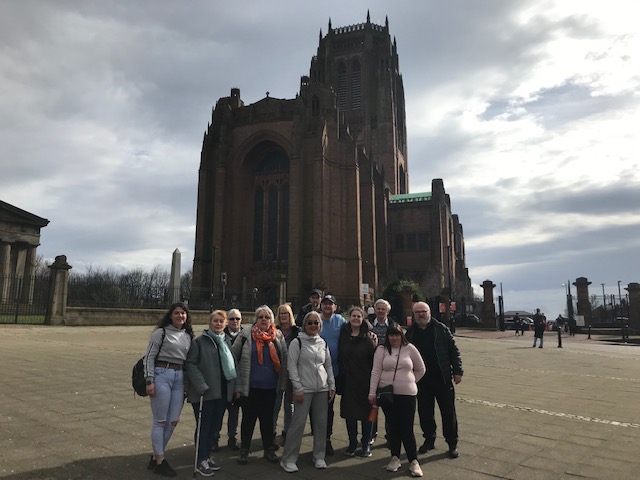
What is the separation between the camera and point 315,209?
40.2m

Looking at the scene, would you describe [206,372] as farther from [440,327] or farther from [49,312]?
[49,312]

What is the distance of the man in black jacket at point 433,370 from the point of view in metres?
5.27

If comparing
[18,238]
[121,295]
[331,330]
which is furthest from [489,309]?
[331,330]

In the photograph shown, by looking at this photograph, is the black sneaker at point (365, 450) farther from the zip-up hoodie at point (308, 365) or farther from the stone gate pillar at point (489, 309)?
the stone gate pillar at point (489, 309)

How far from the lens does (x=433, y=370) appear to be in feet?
17.6

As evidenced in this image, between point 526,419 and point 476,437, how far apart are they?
1380 mm

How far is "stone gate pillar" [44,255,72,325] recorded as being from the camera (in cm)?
2014

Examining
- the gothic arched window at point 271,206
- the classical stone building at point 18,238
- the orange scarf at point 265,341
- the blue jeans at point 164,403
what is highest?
the gothic arched window at point 271,206

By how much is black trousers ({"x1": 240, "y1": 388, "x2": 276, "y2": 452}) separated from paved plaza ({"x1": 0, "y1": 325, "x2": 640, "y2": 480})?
11.0 inches

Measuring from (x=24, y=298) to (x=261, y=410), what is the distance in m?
21.2

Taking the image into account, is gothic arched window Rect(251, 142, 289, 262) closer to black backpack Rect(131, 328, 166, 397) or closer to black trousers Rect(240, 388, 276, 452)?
black trousers Rect(240, 388, 276, 452)

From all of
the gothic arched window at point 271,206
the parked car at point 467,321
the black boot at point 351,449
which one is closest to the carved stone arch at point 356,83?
the gothic arched window at point 271,206

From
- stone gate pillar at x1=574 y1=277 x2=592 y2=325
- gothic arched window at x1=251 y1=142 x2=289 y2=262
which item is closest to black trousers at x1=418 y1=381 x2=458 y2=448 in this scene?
gothic arched window at x1=251 y1=142 x2=289 y2=262

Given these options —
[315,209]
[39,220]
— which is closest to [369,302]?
[315,209]
